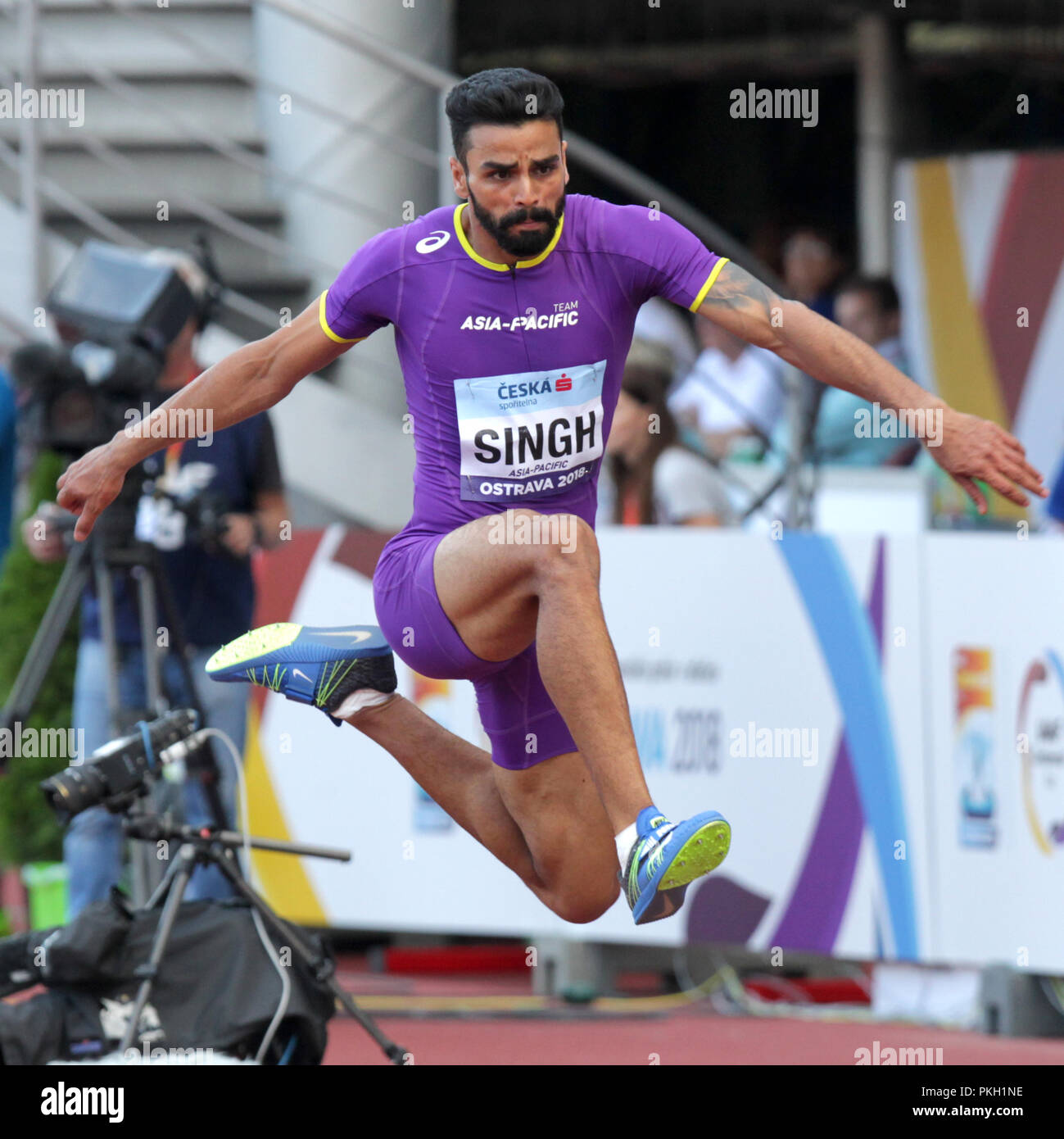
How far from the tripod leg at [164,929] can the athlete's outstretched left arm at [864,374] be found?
1.87 metres

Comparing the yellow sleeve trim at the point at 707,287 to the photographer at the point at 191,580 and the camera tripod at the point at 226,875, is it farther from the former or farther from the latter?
the photographer at the point at 191,580

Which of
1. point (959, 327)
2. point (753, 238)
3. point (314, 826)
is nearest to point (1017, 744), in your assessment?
point (314, 826)

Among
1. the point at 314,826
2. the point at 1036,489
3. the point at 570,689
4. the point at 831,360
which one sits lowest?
the point at 314,826

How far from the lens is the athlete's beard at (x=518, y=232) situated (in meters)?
4.07

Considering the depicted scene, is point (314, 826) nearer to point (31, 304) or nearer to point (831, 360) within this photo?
point (31, 304)

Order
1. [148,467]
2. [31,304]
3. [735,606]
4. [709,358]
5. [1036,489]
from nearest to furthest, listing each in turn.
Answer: [1036,489] < [148,467] < [735,606] < [31,304] < [709,358]

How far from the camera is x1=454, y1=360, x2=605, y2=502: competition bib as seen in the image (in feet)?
13.8

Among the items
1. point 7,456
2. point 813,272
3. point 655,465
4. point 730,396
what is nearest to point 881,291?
point 813,272

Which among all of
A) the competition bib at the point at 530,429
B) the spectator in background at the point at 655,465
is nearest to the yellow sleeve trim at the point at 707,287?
the competition bib at the point at 530,429

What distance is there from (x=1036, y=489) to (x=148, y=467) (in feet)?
9.51

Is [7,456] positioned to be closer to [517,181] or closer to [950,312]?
[517,181]

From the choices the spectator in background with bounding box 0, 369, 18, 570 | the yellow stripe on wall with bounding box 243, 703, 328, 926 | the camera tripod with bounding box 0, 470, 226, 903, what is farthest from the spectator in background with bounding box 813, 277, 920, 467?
the spectator in background with bounding box 0, 369, 18, 570

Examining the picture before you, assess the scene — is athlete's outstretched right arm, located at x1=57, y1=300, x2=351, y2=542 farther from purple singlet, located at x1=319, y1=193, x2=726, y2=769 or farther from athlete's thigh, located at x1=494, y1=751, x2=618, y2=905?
athlete's thigh, located at x1=494, y1=751, x2=618, y2=905

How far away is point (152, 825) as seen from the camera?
4.93 m
